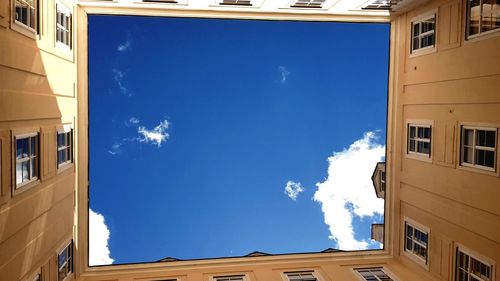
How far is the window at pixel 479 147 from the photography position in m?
11.4

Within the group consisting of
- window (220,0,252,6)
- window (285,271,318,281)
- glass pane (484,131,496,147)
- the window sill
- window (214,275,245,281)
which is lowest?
window (214,275,245,281)

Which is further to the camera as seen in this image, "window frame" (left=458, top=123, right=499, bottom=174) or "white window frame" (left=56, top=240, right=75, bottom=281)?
"white window frame" (left=56, top=240, right=75, bottom=281)

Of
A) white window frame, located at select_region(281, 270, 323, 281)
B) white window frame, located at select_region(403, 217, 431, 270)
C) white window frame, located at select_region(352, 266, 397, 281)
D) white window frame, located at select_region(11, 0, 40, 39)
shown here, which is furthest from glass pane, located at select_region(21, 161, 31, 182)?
white window frame, located at select_region(403, 217, 431, 270)

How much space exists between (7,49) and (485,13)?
40.5 ft

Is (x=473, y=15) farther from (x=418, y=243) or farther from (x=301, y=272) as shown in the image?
(x=301, y=272)

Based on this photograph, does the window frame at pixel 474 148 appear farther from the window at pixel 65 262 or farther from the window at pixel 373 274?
the window at pixel 65 262

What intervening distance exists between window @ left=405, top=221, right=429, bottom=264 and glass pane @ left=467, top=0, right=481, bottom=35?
22.4ft

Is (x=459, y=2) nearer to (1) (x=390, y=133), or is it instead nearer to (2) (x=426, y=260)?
(1) (x=390, y=133)

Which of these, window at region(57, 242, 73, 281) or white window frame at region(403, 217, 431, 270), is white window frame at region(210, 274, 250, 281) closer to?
window at region(57, 242, 73, 281)

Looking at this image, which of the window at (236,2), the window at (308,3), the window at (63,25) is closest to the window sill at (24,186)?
the window at (63,25)

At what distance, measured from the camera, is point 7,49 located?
913cm

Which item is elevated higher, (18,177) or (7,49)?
(7,49)

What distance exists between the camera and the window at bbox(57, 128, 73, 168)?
13.2 meters

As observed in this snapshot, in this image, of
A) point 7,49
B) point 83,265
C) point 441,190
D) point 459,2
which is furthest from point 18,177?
point 459,2
